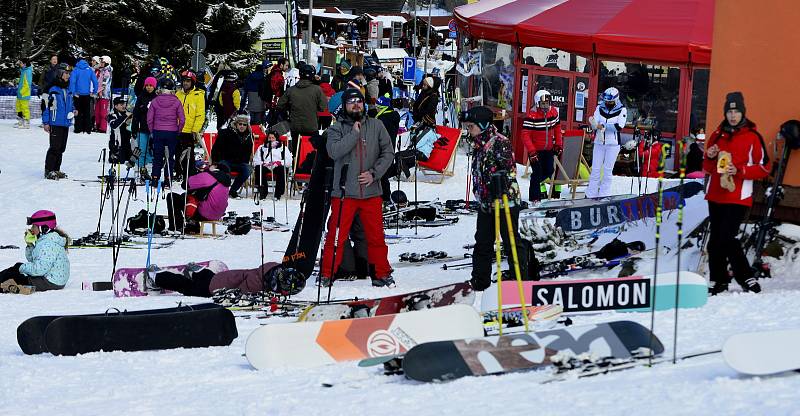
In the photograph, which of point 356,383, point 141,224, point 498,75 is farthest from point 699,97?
point 356,383

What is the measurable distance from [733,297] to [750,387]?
3.20 metres

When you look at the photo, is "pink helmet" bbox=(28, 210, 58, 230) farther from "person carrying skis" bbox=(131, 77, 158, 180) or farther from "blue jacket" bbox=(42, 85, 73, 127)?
"blue jacket" bbox=(42, 85, 73, 127)

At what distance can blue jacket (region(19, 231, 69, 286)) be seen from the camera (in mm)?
9656

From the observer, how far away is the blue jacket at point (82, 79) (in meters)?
23.8

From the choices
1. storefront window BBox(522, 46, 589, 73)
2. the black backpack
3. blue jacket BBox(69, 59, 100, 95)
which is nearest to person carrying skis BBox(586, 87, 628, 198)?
the black backpack

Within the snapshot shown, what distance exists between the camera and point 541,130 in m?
16.0

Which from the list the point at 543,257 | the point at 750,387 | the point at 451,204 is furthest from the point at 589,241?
the point at 750,387

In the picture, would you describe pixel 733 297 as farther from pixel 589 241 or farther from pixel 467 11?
pixel 467 11

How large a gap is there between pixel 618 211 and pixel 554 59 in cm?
1185

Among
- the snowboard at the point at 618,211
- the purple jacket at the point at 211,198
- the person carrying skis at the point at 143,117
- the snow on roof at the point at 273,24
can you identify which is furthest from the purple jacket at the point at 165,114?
the snow on roof at the point at 273,24

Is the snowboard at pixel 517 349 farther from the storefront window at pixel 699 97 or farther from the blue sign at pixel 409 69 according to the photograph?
the blue sign at pixel 409 69

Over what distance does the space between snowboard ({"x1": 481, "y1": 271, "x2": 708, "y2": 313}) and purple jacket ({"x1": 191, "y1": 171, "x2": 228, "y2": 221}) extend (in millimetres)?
5927

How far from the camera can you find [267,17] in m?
56.7

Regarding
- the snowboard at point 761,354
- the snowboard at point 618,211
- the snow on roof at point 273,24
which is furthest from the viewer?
the snow on roof at point 273,24
